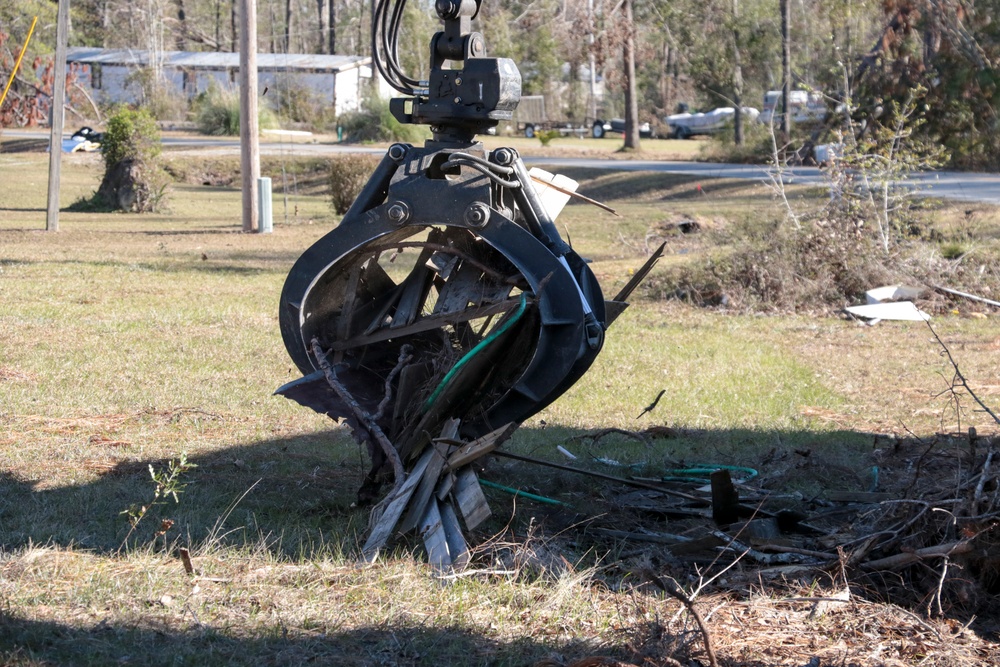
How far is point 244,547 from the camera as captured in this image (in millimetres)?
4535

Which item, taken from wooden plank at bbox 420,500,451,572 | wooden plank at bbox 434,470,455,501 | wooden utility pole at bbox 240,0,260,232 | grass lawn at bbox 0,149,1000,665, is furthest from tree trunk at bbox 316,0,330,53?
wooden plank at bbox 420,500,451,572

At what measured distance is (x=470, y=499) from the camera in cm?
457

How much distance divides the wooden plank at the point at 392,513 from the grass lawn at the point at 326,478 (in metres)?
0.11

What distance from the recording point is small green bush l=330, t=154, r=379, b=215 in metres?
22.0

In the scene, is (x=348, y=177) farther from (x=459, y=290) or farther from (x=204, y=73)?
(x=204, y=73)

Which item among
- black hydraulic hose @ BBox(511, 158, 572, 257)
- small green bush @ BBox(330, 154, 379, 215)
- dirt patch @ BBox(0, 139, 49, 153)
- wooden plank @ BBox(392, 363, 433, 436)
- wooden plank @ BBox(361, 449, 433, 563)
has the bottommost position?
wooden plank @ BBox(361, 449, 433, 563)

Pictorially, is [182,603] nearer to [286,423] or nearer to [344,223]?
[344,223]

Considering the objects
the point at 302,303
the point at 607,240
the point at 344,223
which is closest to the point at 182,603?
the point at 302,303

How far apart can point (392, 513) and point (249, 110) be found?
1554 centimetres

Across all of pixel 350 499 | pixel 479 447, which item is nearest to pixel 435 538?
pixel 479 447

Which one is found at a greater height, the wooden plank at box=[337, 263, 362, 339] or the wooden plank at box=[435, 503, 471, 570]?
the wooden plank at box=[337, 263, 362, 339]

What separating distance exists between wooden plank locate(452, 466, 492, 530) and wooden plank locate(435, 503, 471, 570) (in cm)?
4

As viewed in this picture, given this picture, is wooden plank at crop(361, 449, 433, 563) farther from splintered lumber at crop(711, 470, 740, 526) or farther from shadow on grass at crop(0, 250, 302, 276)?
shadow on grass at crop(0, 250, 302, 276)

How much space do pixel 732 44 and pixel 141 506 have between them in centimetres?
4815
